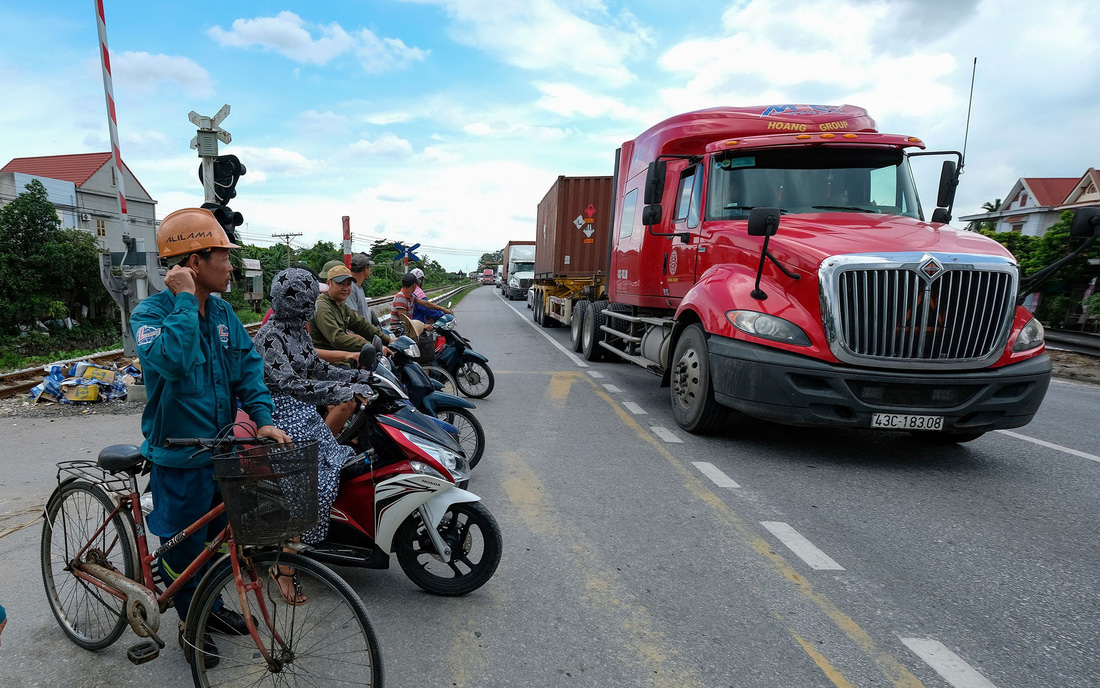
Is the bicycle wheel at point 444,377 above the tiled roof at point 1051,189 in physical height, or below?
below

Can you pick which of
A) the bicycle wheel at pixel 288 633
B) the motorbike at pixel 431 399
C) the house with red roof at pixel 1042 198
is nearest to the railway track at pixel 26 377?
the motorbike at pixel 431 399

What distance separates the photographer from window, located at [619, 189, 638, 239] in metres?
9.06

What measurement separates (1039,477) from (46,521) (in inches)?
256

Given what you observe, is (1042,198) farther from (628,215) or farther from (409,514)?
(409,514)

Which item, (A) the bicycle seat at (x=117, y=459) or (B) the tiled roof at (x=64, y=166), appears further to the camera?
(B) the tiled roof at (x=64, y=166)

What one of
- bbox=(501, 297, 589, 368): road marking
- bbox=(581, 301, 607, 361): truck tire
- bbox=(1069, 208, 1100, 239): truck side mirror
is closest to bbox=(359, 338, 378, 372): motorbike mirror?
bbox=(1069, 208, 1100, 239): truck side mirror

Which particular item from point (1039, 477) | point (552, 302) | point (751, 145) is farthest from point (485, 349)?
point (1039, 477)

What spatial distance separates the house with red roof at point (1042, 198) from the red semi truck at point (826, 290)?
34.8 metres

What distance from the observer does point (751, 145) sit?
20.8 feet

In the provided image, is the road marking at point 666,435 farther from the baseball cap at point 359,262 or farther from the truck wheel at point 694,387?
the baseball cap at point 359,262

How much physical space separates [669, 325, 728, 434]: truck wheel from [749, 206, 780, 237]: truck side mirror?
1.14 meters

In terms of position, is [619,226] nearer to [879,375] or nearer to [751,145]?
[751,145]

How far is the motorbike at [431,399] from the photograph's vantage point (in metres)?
4.74

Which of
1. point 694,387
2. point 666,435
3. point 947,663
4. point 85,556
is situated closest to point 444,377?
point 666,435
